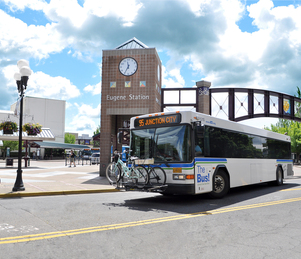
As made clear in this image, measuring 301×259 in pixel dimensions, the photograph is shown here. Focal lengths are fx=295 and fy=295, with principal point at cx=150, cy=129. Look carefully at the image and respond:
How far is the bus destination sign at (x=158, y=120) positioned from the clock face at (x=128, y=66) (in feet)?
33.8

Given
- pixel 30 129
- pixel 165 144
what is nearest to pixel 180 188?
pixel 165 144

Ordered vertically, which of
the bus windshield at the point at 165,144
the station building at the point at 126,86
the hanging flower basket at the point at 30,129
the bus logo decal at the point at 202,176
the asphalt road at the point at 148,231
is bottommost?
the asphalt road at the point at 148,231

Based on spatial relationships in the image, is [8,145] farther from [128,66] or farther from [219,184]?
[219,184]

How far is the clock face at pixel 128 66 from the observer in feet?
65.5

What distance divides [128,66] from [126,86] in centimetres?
140

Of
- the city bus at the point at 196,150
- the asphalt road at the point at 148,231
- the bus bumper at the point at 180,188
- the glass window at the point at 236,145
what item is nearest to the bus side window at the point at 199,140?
the city bus at the point at 196,150

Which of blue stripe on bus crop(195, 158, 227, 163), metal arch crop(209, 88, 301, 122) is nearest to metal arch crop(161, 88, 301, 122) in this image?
metal arch crop(209, 88, 301, 122)

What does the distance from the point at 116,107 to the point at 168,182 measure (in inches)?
461

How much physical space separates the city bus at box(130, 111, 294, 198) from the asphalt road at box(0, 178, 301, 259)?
941mm

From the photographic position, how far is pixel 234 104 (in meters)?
24.3

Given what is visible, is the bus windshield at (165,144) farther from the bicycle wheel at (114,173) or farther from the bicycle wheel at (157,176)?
the bicycle wheel at (114,173)

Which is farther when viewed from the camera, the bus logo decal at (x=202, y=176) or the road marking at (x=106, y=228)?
the bus logo decal at (x=202, y=176)

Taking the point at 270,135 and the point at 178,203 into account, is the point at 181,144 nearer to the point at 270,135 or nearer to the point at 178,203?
the point at 178,203

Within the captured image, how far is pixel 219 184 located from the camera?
10.2m
